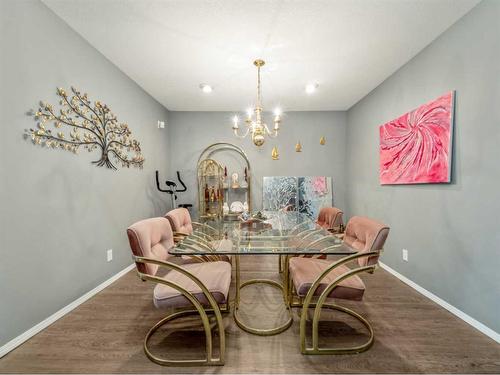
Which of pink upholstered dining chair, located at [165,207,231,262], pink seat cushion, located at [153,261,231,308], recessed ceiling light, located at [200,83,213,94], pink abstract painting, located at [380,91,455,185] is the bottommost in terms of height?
pink seat cushion, located at [153,261,231,308]

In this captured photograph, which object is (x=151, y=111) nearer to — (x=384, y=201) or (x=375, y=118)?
(x=375, y=118)

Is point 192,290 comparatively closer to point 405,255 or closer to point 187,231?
point 187,231

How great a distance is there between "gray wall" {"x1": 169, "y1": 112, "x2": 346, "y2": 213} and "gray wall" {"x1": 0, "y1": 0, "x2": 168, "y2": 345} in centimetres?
153

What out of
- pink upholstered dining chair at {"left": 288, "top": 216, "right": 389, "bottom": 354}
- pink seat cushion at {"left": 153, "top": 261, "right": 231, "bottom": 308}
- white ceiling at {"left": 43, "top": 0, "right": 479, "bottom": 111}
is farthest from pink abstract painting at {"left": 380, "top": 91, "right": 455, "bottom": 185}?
pink seat cushion at {"left": 153, "top": 261, "right": 231, "bottom": 308}

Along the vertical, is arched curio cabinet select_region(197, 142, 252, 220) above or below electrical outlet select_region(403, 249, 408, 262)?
above

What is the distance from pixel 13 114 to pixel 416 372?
3155 millimetres

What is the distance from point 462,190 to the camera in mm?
1844

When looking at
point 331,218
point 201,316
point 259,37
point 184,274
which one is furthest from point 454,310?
point 259,37

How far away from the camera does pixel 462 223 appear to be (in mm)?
1845

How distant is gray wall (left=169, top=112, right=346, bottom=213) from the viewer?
4.08 m

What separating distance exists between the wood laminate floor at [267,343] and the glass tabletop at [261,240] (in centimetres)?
69

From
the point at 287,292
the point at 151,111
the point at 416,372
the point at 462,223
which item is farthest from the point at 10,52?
the point at 462,223

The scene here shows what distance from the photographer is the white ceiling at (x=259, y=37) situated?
67.7 inches

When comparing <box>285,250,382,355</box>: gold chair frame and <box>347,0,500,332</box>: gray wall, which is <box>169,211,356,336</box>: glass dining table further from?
<box>347,0,500,332</box>: gray wall
